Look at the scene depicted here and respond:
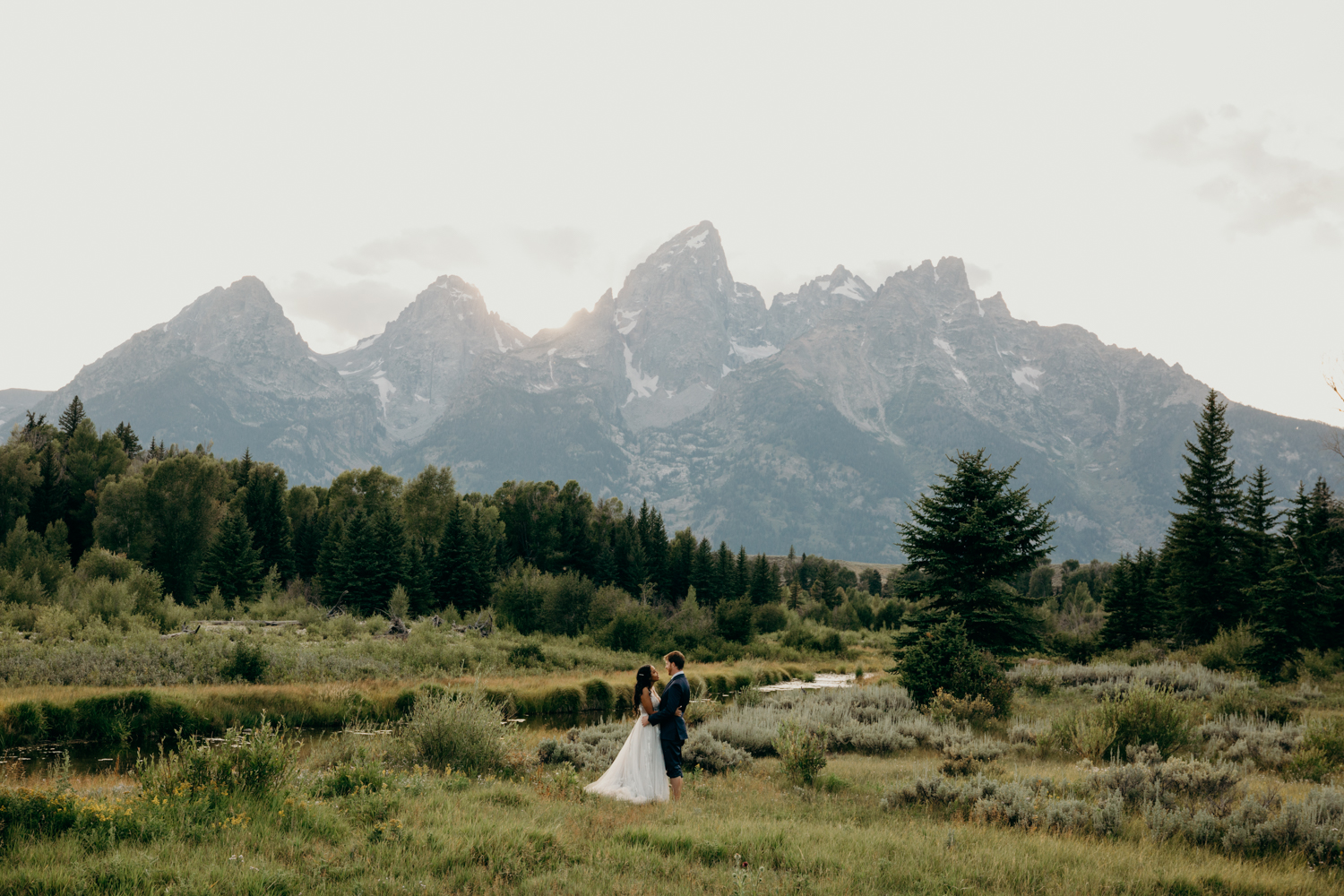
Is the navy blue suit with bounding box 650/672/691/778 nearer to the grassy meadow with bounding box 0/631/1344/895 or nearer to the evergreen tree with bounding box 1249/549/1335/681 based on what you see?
the grassy meadow with bounding box 0/631/1344/895

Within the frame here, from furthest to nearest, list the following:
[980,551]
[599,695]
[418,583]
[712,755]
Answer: [418,583] → [599,695] → [980,551] → [712,755]

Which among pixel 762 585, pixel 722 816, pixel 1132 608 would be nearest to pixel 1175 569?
pixel 1132 608

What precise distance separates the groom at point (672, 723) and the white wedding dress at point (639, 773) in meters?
0.11

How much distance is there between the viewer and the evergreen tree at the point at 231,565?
46750mm

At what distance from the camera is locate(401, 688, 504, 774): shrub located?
489 inches

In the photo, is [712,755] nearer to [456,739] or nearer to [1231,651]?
[456,739]

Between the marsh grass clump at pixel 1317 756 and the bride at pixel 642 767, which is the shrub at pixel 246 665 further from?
the marsh grass clump at pixel 1317 756

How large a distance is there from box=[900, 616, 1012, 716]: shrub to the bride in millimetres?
10293

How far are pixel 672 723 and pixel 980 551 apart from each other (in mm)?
16382

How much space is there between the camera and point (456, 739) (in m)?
12.4

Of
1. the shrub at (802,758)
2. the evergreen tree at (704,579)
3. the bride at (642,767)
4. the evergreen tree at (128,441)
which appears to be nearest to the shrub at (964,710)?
the shrub at (802,758)

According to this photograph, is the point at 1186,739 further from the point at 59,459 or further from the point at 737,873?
the point at 59,459

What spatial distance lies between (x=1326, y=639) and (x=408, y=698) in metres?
33.3

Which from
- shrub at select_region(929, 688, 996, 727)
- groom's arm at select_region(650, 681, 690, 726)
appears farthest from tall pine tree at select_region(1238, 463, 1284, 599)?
groom's arm at select_region(650, 681, 690, 726)
